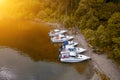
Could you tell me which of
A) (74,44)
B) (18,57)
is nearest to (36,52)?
(18,57)

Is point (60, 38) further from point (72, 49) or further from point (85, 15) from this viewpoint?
point (85, 15)

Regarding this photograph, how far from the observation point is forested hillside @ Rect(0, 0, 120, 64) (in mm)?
47094

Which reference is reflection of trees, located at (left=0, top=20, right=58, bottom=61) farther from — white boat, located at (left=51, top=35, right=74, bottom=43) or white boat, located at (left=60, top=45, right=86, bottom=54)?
white boat, located at (left=60, top=45, right=86, bottom=54)

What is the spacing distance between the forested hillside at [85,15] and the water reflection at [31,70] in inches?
368

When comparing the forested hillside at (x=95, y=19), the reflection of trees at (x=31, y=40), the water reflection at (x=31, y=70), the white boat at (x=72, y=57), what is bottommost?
the reflection of trees at (x=31, y=40)

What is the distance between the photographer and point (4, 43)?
2520 inches

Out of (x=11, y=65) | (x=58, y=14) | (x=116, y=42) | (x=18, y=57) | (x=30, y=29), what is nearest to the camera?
(x=116, y=42)

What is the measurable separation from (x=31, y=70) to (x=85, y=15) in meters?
28.4

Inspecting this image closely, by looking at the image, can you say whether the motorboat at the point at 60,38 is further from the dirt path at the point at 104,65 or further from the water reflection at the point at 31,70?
the water reflection at the point at 31,70

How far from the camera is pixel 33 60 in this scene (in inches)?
2096

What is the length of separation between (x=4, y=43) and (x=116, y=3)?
111 ft

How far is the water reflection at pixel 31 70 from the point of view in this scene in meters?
46.1

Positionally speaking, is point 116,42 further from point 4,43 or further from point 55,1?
point 55,1

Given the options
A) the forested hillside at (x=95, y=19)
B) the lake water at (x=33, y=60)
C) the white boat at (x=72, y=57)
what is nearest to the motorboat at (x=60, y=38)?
the lake water at (x=33, y=60)
